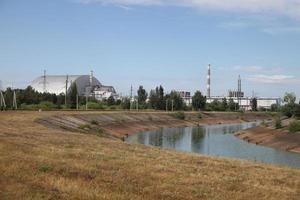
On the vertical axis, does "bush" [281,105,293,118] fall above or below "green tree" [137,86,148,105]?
below

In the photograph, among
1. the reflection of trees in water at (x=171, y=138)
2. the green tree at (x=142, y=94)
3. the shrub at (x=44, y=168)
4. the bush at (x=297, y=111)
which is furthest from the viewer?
the green tree at (x=142, y=94)

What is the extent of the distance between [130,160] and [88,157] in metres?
1.85

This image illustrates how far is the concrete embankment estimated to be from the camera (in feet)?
197

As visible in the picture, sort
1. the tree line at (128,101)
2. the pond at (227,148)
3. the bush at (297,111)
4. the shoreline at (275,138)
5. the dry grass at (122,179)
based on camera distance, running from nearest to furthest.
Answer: the dry grass at (122,179) → the pond at (227,148) → the shoreline at (275,138) → the bush at (297,111) → the tree line at (128,101)

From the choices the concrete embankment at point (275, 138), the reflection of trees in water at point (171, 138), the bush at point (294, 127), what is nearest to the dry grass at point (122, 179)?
the concrete embankment at point (275, 138)

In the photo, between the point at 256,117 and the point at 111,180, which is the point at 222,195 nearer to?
the point at 111,180

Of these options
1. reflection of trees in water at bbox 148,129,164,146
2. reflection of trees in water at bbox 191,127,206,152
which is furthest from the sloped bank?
reflection of trees in water at bbox 191,127,206,152

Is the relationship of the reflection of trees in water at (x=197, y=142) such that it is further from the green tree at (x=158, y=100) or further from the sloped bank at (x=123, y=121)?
the green tree at (x=158, y=100)

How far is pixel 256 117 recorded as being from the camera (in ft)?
570

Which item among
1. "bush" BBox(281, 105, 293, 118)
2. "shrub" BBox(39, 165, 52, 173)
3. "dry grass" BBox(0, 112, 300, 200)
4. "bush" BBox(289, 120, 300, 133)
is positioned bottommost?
"bush" BBox(289, 120, 300, 133)

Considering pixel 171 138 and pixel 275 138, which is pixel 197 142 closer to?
pixel 171 138

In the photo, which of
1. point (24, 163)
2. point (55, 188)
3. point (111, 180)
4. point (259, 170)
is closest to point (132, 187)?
point (111, 180)

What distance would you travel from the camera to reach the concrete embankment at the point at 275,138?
6012 centimetres

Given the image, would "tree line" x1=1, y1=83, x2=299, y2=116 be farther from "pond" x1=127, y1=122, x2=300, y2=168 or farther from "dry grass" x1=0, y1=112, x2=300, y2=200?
"dry grass" x1=0, y1=112, x2=300, y2=200
